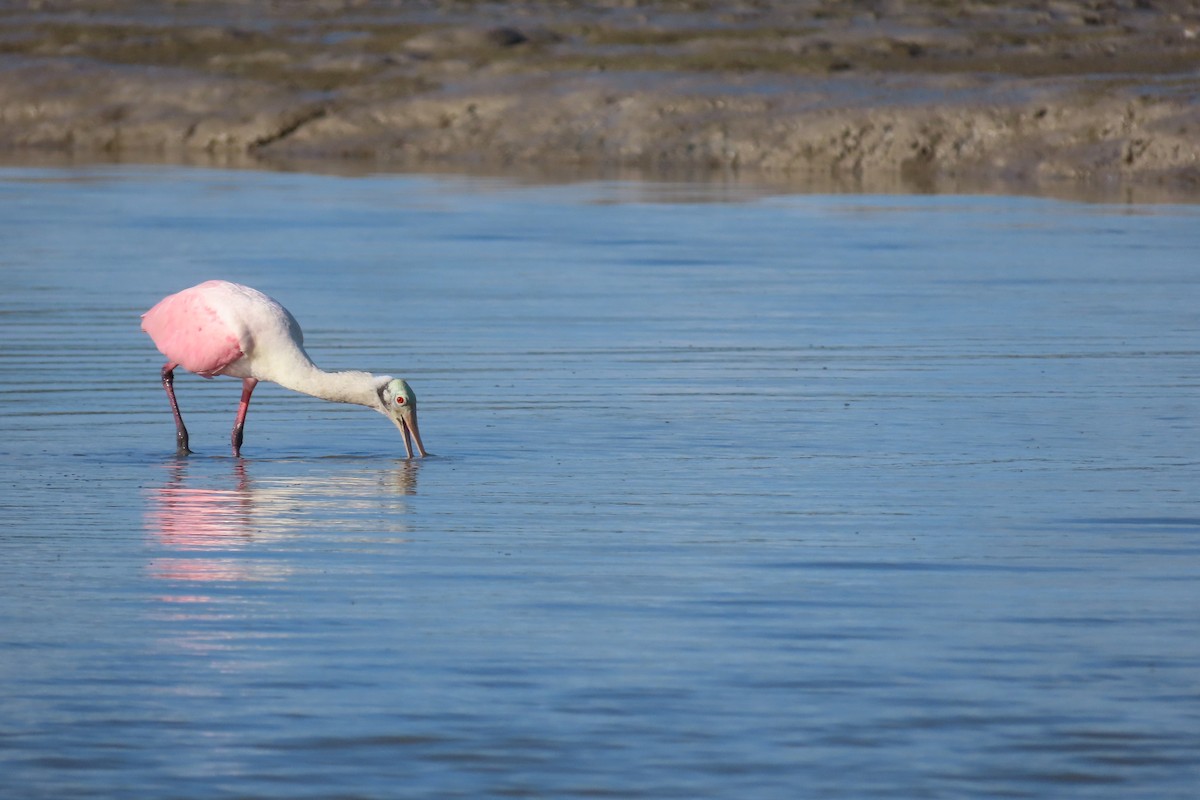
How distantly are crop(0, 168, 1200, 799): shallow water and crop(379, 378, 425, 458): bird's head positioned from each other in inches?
6.5

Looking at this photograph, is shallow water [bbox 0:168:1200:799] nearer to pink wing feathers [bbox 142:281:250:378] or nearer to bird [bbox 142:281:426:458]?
bird [bbox 142:281:426:458]

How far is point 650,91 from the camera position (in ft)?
129

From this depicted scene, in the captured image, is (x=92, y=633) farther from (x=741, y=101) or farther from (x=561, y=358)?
(x=741, y=101)

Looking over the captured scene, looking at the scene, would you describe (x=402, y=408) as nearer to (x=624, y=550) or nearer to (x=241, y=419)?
(x=241, y=419)

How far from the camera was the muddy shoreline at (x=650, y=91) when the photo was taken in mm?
35031

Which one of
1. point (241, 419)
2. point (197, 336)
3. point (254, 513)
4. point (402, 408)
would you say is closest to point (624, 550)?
point (254, 513)

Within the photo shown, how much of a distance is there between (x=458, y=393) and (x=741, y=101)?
25.5m

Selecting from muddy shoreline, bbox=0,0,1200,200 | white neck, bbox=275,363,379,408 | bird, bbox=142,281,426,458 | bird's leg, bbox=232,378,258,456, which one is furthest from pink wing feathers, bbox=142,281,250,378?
muddy shoreline, bbox=0,0,1200,200

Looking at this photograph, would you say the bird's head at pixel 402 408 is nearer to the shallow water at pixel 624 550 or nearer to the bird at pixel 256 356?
the bird at pixel 256 356

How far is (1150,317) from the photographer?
17.2 metres

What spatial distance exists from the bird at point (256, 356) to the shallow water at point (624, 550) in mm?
303

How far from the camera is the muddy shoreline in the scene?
1379 inches

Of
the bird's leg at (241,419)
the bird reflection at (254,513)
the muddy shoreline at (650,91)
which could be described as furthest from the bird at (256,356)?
the muddy shoreline at (650,91)

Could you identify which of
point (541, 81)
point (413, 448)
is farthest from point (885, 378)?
point (541, 81)
